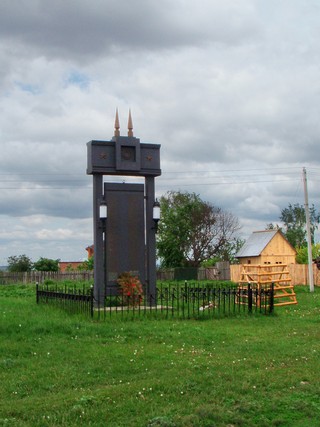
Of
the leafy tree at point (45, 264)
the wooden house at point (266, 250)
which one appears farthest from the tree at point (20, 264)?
the wooden house at point (266, 250)

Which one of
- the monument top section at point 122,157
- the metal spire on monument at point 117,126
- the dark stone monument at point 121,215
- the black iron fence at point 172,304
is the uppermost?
the metal spire on monument at point 117,126

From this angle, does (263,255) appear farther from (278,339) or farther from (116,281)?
(278,339)

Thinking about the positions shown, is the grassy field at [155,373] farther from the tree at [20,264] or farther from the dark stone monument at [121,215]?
the tree at [20,264]

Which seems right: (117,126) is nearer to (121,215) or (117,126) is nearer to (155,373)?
(121,215)

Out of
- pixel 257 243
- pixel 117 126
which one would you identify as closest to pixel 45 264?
pixel 257 243

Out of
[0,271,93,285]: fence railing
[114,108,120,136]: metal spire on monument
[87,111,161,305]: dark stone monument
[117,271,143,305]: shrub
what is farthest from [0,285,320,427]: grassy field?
[0,271,93,285]: fence railing

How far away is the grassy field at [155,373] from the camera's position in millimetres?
6453

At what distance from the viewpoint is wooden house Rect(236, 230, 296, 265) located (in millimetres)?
47625

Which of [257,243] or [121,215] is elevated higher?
[257,243]

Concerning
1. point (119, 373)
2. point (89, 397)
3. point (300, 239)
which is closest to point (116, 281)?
point (119, 373)

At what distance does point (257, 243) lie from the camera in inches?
1919

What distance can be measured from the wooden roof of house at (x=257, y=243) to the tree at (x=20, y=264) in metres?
19.7

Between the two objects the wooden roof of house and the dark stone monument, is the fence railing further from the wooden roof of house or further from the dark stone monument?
the dark stone monument

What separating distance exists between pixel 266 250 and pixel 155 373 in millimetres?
40913
